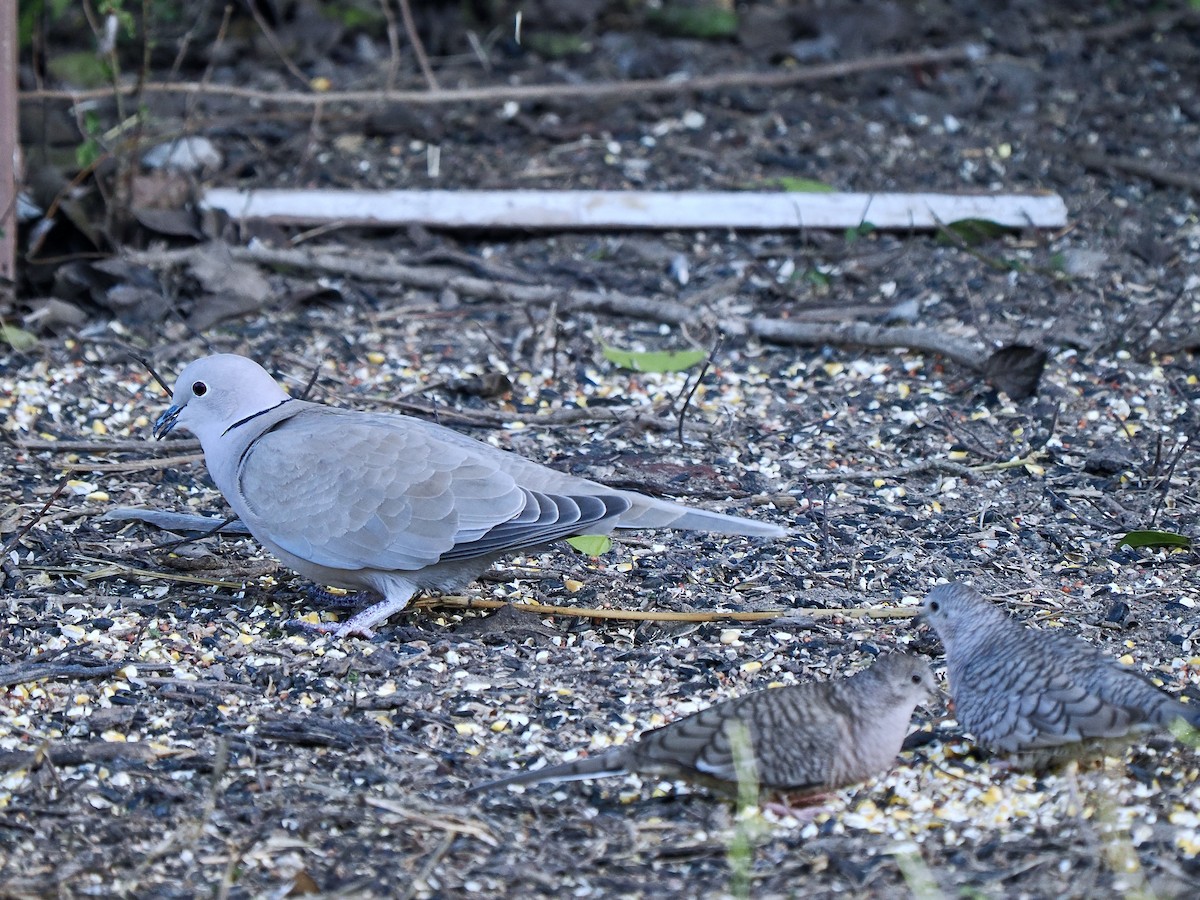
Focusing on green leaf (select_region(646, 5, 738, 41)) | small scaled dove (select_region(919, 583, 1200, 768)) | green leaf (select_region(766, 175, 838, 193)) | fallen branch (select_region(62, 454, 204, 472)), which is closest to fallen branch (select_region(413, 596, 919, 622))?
small scaled dove (select_region(919, 583, 1200, 768))

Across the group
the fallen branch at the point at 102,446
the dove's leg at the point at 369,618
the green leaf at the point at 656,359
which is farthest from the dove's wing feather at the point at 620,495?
the green leaf at the point at 656,359

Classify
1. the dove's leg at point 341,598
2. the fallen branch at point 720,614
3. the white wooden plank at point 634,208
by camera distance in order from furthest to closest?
1. the white wooden plank at point 634,208
2. the dove's leg at point 341,598
3. the fallen branch at point 720,614

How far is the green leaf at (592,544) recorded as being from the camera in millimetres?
4090

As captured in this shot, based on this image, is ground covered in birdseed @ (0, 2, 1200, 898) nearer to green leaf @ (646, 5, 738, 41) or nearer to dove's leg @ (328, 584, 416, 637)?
dove's leg @ (328, 584, 416, 637)

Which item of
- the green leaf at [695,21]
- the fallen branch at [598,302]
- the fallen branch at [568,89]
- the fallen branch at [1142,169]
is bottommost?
the fallen branch at [598,302]

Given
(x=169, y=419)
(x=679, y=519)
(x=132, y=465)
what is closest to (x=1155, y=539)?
(x=679, y=519)

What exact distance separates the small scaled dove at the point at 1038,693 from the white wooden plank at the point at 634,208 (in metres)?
3.56

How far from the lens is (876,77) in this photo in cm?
830

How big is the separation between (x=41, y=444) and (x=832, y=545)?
8.23 ft

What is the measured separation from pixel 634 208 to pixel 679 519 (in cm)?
313

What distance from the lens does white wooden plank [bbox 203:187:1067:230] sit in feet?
21.5

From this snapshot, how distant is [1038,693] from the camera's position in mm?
2986

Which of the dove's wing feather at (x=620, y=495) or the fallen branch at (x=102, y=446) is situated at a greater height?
the dove's wing feather at (x=620, y=495)

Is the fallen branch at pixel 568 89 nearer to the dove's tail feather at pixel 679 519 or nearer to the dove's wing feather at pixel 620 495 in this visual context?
the dove's wing feather at pixel 620 495
